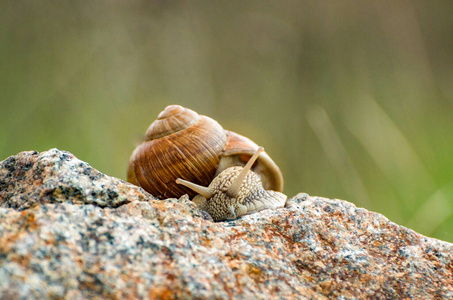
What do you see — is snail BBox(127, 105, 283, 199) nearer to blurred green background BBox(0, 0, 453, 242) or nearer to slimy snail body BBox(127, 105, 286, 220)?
slimy snail body BBox(127, 105, 286, 220)

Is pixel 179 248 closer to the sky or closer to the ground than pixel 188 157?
closer to the ground

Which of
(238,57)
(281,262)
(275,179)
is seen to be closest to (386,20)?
(238,57)

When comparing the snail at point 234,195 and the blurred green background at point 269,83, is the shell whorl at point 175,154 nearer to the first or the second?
the snail at point 234,195

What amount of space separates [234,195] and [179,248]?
0.53 m

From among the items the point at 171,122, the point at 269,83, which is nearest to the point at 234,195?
the point at 171,122

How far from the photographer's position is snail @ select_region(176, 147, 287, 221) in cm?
132

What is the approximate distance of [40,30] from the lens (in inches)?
118

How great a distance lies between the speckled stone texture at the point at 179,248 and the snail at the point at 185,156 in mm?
357

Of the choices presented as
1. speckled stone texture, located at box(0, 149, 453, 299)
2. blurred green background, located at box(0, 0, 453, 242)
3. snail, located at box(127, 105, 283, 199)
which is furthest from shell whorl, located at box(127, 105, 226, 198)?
blurred green background, located at box(0, 0, 453, 242)

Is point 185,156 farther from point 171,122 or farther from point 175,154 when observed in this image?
point 171,122

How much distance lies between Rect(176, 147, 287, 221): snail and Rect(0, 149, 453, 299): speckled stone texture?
0.46 feet

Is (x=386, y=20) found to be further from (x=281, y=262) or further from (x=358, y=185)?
(x=281, y=262)

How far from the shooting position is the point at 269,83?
12.0 ft

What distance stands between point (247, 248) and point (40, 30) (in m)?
2.84
